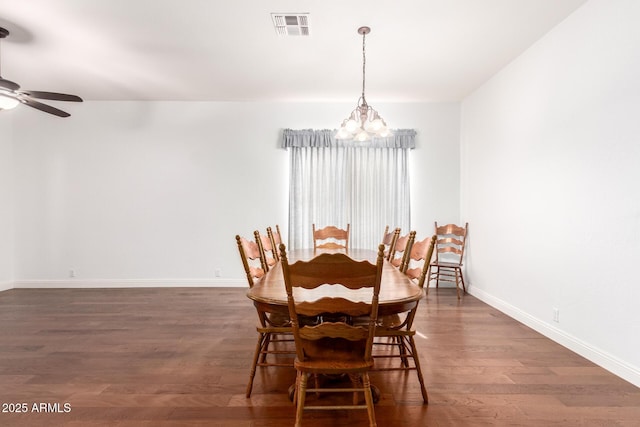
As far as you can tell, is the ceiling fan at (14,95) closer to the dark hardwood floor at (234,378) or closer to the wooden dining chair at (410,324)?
the dark hardwood floor at (234,378)

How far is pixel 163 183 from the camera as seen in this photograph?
5.00 m

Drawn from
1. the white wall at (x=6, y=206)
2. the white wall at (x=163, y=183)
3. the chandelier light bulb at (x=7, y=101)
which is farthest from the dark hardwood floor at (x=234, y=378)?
the chandelier light bulb at (x=7, y=101)

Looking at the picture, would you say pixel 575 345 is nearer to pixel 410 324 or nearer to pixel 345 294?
pixel 410 324

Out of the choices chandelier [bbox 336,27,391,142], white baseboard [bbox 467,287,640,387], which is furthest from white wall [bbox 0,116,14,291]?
white baseboard [bbox 467,287,640,387]

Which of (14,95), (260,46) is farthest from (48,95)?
(260,46)

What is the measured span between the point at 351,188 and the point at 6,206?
207 inches

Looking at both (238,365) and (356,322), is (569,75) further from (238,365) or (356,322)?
(238,365)

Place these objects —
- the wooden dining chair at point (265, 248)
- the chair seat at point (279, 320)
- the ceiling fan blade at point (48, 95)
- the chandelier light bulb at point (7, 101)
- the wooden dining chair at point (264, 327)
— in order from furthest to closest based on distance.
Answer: the ceiling fan blade at point (48, 95) → the chandelier light bulb at point (7, 101) → the wooden dining chair at point (265, 248) → the chair seat at point (279, 320) → the wooden dining chair at point (264, 327)

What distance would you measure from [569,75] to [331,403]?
3.25m

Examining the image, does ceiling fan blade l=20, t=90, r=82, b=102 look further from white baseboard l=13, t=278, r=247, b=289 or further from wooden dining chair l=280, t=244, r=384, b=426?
wooden dining chair l=280, t=244, r=384, b=426

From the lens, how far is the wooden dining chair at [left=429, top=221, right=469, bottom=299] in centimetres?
459

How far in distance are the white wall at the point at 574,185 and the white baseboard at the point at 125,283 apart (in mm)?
3766

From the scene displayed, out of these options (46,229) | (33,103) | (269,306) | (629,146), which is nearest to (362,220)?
(629,146)

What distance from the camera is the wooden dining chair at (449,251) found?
4586 millimetres
